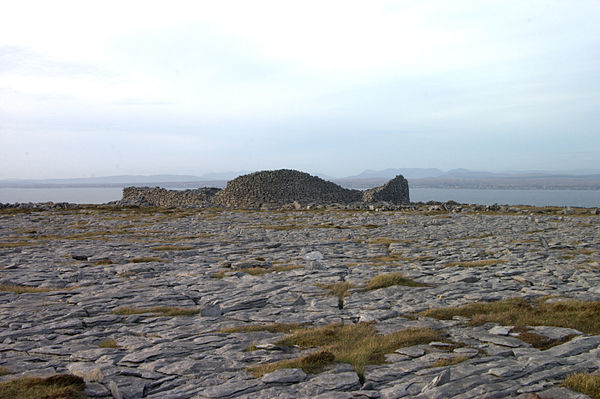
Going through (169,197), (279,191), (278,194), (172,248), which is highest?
(279,191)

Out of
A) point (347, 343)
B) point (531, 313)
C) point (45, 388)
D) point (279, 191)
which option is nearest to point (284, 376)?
point (347, 343)

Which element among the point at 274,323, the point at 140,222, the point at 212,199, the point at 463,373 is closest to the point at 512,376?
the point at 463,373

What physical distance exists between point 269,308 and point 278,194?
46.7 m

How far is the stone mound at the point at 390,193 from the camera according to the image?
62.4m

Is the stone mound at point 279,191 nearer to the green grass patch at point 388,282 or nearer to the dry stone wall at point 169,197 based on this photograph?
the dry stone wall at point 169,197

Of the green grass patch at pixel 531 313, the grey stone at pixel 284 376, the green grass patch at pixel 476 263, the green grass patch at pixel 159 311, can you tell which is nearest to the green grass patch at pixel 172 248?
the green grass patch at pixel 159 311

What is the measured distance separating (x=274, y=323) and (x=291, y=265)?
689 centimetres

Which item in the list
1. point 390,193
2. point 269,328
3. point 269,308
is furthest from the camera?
point 390,193

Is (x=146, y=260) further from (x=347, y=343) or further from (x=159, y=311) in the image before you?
(x=347, y=343)

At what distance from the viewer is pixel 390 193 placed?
211 feet

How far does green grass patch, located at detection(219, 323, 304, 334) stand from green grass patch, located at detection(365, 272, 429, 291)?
375 cm

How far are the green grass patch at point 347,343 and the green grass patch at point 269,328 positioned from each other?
32cm

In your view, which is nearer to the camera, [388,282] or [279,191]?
[388,282]

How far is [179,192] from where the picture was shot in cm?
6738
